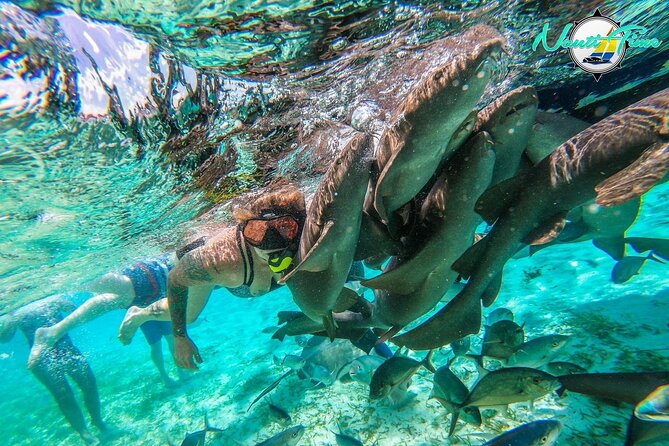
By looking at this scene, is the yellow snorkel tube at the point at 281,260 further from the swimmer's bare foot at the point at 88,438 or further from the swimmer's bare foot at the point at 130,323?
the swimmer's bare foot at the point at 88,438

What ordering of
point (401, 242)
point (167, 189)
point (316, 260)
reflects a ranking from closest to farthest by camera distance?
point (316, 260), point (401, 242), point (167, 189)

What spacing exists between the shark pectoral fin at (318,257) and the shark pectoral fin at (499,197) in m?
1.53

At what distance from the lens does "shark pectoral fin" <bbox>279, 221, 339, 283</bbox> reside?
2.80 m

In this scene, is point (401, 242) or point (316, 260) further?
point (401, 242)

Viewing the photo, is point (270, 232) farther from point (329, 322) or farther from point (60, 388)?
point (60, 388)

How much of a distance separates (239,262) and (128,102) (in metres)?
2.71

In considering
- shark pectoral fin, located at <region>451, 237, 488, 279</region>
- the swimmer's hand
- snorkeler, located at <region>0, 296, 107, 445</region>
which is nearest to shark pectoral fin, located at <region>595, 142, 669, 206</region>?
shark pectoral fin, located at <region>451, 237, 488, 279</region>

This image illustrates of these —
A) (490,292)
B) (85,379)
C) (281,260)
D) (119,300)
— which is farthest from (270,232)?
(85,379)

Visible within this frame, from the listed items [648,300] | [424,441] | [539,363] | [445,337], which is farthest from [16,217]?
[648,300]

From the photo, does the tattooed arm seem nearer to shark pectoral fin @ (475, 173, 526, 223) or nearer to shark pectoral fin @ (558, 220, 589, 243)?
shark pectoral fin @ (475, 173, 526, 223)

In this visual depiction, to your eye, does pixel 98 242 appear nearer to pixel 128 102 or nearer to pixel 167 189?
pixel 167 189

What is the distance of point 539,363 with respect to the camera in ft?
18.1

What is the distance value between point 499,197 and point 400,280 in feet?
4.41

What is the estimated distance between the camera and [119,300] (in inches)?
462
